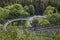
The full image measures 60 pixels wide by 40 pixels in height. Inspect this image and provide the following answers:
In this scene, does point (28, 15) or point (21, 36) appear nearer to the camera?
point (21, 36)

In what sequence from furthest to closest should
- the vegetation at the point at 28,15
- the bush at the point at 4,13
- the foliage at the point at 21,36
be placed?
the bush at the point at 4,13 → the vegetation at the point at 28,15 → the foliage at the point at 21,36

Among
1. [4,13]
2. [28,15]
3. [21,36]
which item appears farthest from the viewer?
[28,15]

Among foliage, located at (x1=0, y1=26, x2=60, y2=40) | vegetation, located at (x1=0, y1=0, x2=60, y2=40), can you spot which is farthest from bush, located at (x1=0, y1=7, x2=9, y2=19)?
foliage, located at (x1=0, y1=26, x2=60, y2=40)

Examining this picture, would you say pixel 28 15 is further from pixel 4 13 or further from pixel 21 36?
pixel 21 36

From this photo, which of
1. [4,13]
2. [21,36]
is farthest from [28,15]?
[21,36]

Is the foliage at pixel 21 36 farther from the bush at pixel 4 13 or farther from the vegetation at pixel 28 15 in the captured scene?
the bush at pixel 4 13

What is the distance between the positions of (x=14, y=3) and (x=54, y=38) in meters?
4.99

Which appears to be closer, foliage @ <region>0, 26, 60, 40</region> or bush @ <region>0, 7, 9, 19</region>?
foliage @ <region>0, 26, 60, 40</region>

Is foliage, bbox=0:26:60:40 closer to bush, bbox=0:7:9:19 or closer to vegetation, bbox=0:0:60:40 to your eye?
vegetation, bbox=0:0:60:40

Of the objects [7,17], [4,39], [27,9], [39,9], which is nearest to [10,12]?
[7,17]

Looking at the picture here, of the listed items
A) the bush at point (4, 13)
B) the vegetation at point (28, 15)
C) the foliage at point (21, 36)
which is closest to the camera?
the foliage at point (21, 36)

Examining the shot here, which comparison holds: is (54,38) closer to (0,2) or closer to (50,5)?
(50,5)

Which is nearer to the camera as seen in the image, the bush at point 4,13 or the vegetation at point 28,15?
the vegetation at point 28,15

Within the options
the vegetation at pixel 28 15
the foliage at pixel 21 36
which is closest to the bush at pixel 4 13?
the vegetation at pixel 28 15
